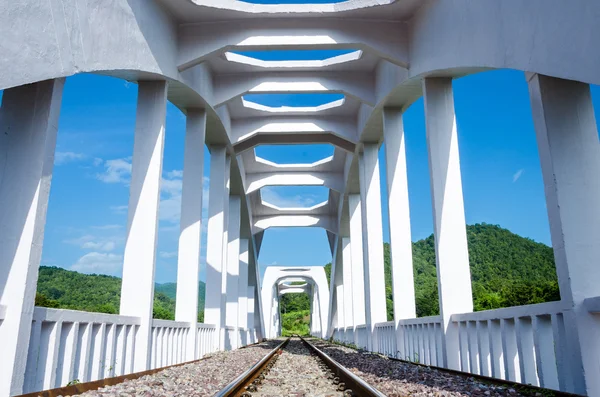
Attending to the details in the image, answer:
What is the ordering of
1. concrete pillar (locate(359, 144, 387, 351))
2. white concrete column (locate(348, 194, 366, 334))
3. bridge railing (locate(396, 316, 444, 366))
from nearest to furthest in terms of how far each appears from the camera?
bridge railing (locate(396, 316, 444, 366)) → concrete pillar (locate(359, 144, 387, 351)) → white concrete column (locate(348, 194, 366, 334))

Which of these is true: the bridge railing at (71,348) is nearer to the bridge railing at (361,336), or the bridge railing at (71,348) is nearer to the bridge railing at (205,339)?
the bridge railing at (205,339)

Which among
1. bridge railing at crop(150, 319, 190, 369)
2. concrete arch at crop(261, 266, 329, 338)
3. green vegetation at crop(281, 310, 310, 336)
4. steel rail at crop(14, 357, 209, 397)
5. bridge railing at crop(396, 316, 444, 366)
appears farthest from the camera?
green vegetation at crop(281, 310, 310, 336)

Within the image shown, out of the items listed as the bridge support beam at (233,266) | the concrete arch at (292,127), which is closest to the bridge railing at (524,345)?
the concrete arch at (292,127)

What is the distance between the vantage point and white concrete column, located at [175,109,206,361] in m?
11.3

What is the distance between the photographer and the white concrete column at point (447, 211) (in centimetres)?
803

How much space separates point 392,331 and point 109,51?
8.86 meters

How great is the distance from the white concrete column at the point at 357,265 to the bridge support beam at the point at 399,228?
5.99m

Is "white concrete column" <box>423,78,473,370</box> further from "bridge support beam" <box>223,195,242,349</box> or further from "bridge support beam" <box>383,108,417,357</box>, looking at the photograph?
"bridge support beam" <box>223,195,242,349</box>

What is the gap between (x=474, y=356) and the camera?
22.4ft

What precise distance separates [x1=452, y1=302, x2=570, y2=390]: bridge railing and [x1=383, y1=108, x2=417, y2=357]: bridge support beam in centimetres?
441

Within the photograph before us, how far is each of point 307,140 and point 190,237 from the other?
7.13 m

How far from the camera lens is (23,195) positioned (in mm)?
4902

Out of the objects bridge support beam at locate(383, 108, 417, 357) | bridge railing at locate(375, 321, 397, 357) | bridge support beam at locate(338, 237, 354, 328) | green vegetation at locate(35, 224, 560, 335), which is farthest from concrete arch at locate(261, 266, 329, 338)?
bridge support beam at locate(383, 108, 417, 357)

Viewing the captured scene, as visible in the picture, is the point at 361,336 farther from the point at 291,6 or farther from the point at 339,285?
the point at 339,285
